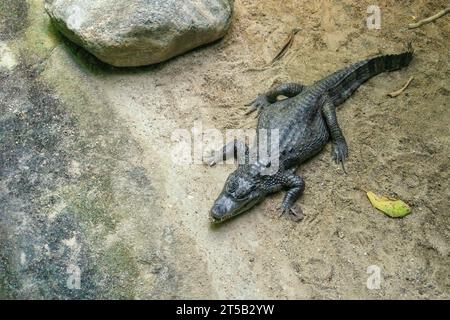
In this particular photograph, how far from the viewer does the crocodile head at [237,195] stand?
177 inches

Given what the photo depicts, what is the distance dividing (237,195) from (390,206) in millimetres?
1240

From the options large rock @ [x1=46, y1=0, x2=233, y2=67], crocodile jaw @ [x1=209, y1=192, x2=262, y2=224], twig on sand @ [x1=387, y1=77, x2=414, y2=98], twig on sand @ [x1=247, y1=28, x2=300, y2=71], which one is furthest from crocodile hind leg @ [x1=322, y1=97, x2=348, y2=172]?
large rock @ [x1=46, y1=0, x2=233, y2=67]

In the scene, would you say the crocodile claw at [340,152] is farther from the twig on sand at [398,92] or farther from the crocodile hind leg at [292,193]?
the twig on sand at [398,92]

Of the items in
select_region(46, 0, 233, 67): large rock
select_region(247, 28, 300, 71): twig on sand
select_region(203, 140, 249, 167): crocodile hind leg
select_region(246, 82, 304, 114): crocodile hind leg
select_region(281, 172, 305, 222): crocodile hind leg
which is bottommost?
select_region(281, 172, 305, 222): crocodile hind leg

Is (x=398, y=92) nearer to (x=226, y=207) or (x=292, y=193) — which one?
(x=292, y=193)

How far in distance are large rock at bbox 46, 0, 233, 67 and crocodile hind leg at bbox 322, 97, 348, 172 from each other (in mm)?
1415

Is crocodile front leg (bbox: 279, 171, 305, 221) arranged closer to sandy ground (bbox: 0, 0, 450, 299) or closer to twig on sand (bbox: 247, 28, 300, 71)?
sandy ground (bbox: 0, 0, 450, 299)

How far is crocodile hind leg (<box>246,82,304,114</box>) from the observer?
5355 mm

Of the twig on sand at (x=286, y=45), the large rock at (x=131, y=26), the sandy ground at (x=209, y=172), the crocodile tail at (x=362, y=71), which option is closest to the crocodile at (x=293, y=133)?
the crocodile tail at (x=362, y=71)

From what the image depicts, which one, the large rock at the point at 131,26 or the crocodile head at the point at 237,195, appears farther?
the large rock at the point at 131,26

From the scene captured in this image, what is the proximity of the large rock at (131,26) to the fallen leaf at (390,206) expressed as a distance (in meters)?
2.32

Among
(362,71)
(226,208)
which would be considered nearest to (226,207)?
(226,208)

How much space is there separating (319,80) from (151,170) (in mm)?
1890

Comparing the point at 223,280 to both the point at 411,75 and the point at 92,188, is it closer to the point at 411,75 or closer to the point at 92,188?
the point at 92,188
